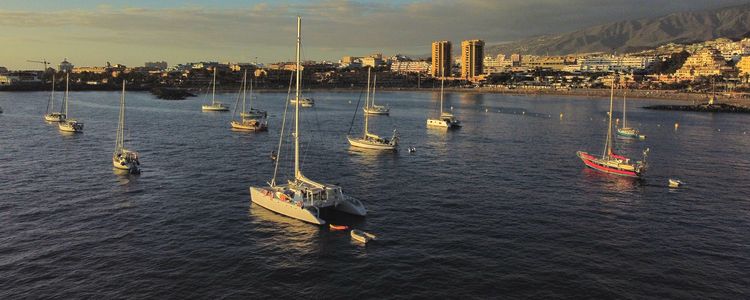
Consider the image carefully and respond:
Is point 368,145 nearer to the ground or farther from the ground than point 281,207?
farther from the ground

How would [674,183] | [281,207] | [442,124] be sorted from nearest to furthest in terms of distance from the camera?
1. [281,207]
2. [674,183]
3. [442,124]

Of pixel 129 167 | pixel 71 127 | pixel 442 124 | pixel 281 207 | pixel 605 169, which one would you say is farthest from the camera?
pixel 442 124

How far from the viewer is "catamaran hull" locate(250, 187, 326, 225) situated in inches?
1510

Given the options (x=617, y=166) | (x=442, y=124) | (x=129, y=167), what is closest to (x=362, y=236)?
(x=129, y=167)

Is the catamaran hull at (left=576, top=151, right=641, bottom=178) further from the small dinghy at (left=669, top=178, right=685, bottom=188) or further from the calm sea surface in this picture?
the small dinghy at (left=669, top=178, right=685, bottom=188)

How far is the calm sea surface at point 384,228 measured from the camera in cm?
2869

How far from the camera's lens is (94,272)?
29.9 m

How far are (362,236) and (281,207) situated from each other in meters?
8.13

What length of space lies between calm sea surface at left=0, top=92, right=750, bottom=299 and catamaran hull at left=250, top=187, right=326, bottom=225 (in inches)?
35.8

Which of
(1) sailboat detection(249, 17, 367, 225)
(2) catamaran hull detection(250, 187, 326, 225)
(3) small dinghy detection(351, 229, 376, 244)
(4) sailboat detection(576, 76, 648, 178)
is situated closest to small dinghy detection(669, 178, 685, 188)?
(4) sailboat detection(576, 76, 648, 178)

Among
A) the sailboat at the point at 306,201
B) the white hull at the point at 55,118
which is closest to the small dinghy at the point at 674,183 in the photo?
the sailboat at the point at 306,201

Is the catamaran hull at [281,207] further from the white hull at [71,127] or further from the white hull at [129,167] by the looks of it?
the white hull at [71,127]

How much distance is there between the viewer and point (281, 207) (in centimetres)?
4034

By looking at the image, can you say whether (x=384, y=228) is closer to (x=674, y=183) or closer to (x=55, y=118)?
(x=674, y=183)
